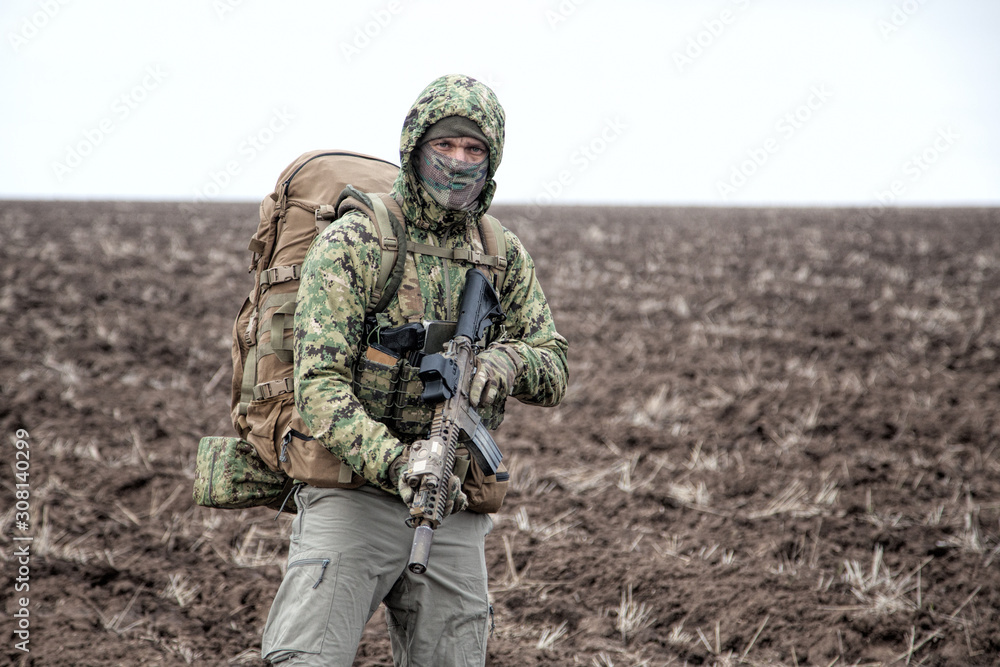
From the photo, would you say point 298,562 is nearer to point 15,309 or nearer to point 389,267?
point 389,267

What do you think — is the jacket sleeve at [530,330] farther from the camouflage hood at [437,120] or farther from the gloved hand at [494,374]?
the camouflage hood at [437,120]

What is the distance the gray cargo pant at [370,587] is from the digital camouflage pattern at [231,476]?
0.24m

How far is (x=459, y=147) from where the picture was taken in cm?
301

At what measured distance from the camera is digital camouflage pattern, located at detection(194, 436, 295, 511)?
3.10 m

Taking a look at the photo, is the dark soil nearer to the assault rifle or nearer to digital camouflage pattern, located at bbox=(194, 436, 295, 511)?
digital camouflage pattern, located at bbox=(194, 436, 295, 511)

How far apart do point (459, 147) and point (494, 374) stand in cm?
84

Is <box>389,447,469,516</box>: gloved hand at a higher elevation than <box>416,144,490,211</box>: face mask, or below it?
below

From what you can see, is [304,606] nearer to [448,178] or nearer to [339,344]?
[339,344]

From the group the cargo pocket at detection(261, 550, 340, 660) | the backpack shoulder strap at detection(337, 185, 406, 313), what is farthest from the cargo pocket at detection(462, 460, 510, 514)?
the backpack shoulder strap at detection(337, 185, 406, 313)

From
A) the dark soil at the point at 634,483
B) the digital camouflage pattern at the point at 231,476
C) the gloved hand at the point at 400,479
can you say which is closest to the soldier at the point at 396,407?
the gloved hand at the point at 400,479

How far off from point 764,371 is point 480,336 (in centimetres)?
720

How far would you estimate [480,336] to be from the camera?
2975mm

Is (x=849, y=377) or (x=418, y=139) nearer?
(x=418, y=139)

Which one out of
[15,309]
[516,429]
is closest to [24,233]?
[15,309]
